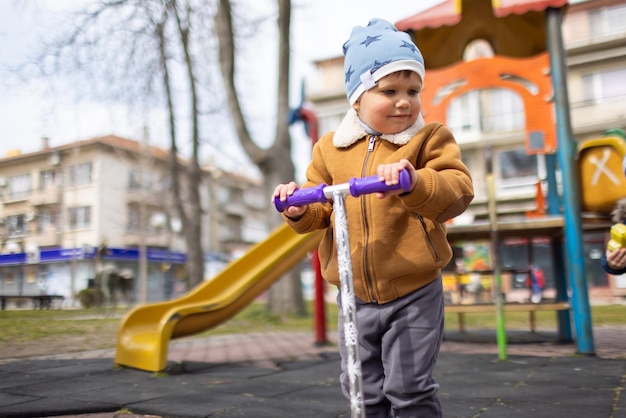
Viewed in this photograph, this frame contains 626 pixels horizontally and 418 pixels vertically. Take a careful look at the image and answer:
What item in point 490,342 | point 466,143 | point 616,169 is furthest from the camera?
point 466,143

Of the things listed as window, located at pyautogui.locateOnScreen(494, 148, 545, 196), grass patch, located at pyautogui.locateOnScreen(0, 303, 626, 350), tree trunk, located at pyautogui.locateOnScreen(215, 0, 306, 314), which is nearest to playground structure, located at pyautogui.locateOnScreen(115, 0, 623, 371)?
grass patch, located at pyautogui.locateOnScreen(0, 303, 626, 350)

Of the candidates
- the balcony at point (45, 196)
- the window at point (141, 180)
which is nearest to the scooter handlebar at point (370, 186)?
the balcony at point (45, 196)

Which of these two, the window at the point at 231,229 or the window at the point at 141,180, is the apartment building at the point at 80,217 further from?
the window at the point at 231,229

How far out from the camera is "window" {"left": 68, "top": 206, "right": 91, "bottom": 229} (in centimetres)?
339

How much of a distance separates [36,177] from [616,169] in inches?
162

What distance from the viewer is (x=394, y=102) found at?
5.59 feet

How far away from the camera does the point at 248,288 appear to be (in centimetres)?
464

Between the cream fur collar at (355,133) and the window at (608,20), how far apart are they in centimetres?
412

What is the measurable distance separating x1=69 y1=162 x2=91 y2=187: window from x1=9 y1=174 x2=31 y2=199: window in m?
0.41

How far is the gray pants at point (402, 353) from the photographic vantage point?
1582 millimetres

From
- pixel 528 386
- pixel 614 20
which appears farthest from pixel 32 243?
pixel 614 20

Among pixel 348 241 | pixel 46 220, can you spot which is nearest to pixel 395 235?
pixel 348 241

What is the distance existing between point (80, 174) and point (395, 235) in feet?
8.70

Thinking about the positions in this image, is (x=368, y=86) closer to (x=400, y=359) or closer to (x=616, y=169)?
(x=400, y=359)
